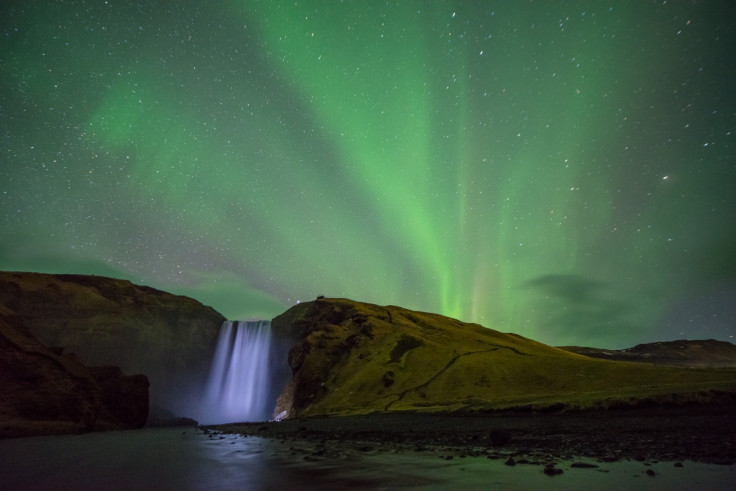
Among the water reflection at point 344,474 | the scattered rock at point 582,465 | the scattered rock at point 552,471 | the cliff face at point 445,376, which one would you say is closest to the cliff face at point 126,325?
the cliff face at point 445,376

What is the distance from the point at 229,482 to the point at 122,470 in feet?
20.1

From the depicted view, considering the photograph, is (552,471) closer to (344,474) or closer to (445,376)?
(344,474)

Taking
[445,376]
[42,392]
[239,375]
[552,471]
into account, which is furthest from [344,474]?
[239,375]

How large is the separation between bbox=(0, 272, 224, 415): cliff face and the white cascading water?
16.3 ft

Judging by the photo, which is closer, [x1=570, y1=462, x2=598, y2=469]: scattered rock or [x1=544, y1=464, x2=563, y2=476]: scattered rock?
[x1=544, y1=464, x2=563, y2=476]: scattered rock

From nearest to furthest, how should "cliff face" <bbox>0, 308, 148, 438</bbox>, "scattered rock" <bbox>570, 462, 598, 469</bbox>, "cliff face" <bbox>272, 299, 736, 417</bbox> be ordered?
"scattered rock" <bbox>570, 462, 598, 469</bbox> < "cliff face" <bbox>0, 308, 148, 438</bbox> < "cliff face" <bbox>272, 299, 736, 417</bbox>

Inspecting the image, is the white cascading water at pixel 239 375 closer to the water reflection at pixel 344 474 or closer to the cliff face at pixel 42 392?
the cliff face at pixel 42 392

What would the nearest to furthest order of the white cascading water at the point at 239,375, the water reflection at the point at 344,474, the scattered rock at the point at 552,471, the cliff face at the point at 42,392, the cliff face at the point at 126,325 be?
the water reflection at the point at 344,474 → the scattered rock at the point at 552,471 → the cliff face at the point at 42,392 → the cliff face at the point at 126,325 → the white cascading water at the point at 239,375

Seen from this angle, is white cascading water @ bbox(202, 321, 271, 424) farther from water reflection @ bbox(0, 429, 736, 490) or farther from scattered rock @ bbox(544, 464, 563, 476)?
scattered rock @ bbox(544, 464, 563, 476)

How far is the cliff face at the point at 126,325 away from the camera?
93.3 meters

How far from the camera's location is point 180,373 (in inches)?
4304

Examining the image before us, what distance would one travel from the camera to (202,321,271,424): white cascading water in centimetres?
10038

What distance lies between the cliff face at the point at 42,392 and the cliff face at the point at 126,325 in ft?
174

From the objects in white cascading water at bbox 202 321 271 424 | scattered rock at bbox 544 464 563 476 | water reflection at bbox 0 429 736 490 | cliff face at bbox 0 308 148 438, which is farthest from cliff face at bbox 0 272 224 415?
scattered rock at bbox 544 464 563 476
